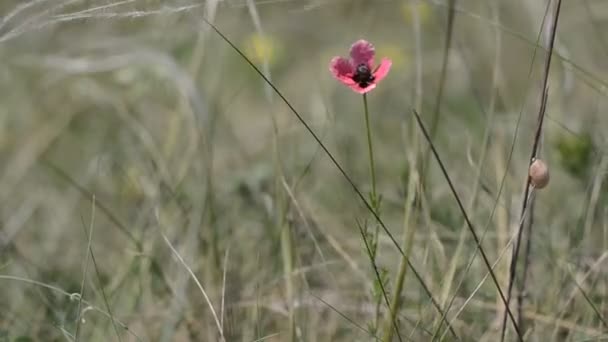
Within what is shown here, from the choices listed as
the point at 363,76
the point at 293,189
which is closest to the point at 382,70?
the point at 363,76

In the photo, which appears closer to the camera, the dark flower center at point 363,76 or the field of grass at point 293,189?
the dark flower center at point 363,76

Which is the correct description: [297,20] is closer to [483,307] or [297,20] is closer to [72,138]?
[72,138]

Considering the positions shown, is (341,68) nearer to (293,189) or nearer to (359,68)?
(359,68)

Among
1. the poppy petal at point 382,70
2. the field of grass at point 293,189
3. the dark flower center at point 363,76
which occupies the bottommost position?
the field of grass at point 293,189

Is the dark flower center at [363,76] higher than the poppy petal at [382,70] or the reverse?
the reverse

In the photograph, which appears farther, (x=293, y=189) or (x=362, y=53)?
(x=293, y=189)

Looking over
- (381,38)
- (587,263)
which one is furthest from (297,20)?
(587,263)
